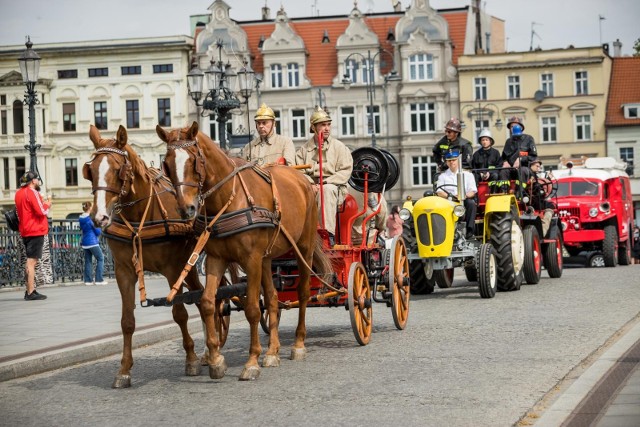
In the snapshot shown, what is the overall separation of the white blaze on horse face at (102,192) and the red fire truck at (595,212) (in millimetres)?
19465

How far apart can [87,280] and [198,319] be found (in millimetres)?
9803

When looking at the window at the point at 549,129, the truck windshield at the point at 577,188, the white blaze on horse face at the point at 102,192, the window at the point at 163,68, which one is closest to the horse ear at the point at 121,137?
the white blaze on horse face at the point at 102,192

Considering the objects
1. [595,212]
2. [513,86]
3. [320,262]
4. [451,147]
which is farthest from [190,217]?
[513,86]

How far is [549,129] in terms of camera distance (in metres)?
71.8

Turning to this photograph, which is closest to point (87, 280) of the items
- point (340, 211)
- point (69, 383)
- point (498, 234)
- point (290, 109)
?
point (498, 234)

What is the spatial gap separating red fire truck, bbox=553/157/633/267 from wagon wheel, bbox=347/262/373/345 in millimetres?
15856

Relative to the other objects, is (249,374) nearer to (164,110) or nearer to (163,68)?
(164,110)

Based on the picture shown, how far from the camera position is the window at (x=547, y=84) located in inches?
2813

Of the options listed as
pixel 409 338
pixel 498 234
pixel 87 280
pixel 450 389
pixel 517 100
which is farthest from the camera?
pixel 517 100

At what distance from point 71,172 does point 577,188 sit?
49941 millimetres

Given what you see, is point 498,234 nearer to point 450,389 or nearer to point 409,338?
point 409,338

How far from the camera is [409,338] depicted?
490 inches

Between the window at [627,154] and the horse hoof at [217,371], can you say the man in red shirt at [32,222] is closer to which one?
the horse hoof at [217,371]

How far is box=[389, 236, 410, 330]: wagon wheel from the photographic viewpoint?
42.2 ft
